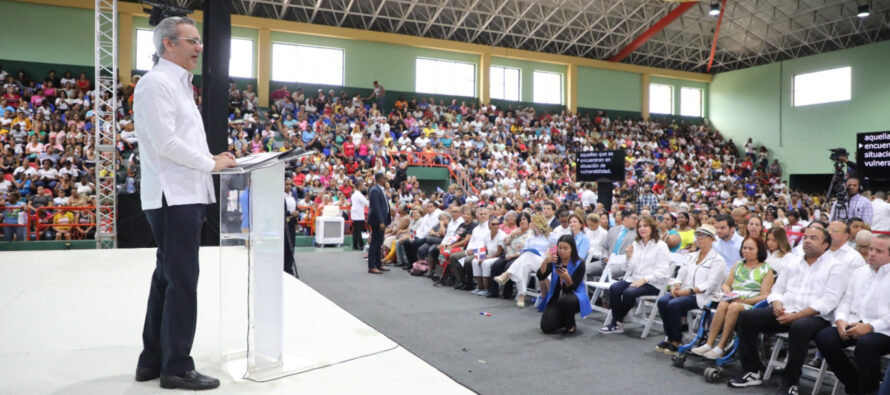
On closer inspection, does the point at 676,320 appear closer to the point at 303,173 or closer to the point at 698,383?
the point at 698,383

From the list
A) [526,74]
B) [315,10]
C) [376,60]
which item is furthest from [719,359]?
[526,74]

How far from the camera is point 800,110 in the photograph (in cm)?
2388

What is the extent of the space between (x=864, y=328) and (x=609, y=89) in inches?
920

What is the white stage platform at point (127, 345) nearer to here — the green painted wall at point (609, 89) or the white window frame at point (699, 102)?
the green painted wall at point (609, 89)

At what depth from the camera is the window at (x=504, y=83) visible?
23389 mm

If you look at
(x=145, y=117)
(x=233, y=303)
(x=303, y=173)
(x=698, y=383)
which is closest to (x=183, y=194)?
(x=145, y=117)

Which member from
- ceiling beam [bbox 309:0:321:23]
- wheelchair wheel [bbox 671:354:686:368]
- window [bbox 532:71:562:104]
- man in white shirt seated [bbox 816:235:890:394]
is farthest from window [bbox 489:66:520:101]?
man in white shirt seated [bbox 816:235:890:394]

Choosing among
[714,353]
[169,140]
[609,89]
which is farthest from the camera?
[609,89]

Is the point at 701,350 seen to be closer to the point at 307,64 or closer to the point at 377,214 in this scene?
the point at 377,214

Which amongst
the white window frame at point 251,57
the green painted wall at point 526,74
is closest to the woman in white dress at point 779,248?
the white window frame at point 251,57

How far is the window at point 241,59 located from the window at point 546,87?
1168 centimetres

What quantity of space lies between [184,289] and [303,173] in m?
13.0

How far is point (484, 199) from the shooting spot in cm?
1577

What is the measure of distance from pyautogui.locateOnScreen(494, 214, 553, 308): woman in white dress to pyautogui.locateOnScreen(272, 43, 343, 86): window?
15.1m
